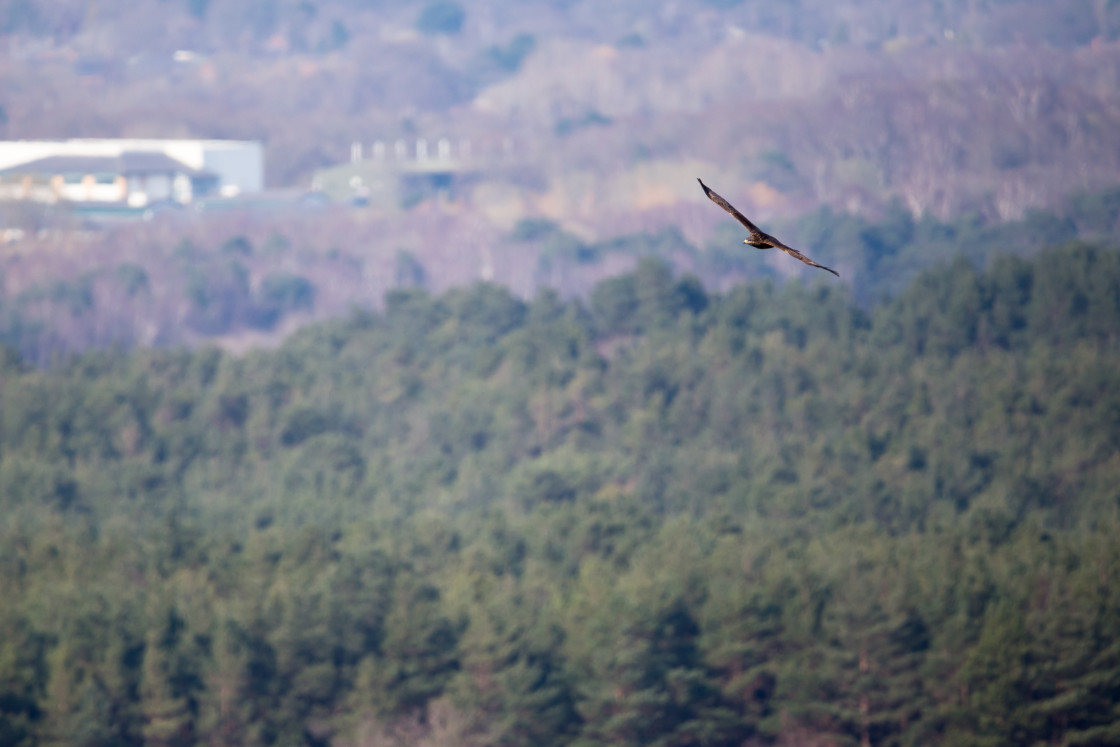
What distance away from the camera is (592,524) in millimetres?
51281

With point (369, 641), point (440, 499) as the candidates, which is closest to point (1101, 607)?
point (369, 641)

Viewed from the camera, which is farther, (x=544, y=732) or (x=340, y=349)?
(x=340, y=349)

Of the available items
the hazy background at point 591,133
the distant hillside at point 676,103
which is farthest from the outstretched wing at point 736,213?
the distant hillside at point 676,103

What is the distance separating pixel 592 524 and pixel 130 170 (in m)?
97.0

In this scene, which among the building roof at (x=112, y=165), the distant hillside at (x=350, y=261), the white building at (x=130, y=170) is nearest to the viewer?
the distant hillside at (x=350, y=261)

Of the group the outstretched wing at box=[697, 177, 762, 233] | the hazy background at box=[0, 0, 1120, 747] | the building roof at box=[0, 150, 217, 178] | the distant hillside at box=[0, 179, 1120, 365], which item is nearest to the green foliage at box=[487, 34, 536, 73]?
the hazy background at box=[0, 0, 1120, 747]

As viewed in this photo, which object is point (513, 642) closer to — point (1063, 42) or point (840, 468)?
point (840, 468)

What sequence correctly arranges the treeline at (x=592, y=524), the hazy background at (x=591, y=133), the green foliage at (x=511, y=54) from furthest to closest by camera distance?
the green foliage at (x=511, y=54) < the hazy background at (x=591, y=133) < the treeline at (x=592, y=524)

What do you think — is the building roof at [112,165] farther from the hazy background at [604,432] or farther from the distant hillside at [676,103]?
the distant hillside at [676,103]

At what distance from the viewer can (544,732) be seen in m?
39.9

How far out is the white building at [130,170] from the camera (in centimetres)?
13900

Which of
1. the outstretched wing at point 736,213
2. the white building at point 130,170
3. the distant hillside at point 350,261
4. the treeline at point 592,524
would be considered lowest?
the treeline at point 592,524

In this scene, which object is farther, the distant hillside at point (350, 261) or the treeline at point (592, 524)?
the distant hillside at point (350, 261)

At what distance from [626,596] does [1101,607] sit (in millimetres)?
9547
